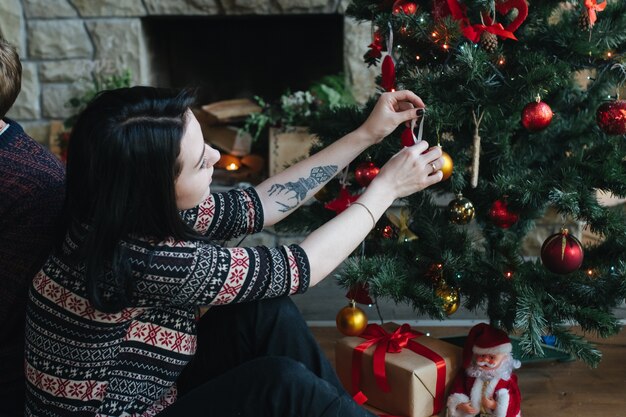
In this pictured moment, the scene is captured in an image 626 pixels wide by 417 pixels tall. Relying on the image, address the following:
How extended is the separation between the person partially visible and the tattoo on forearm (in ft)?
1.35

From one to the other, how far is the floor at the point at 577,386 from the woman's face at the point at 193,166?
2.92 feet

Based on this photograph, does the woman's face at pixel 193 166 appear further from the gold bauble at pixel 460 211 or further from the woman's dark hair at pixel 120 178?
the gold bauble at pixel 460 211

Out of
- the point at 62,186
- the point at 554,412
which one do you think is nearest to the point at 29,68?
the point at 62,186

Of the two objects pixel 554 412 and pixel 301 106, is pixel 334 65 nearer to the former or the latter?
pixel 301 106

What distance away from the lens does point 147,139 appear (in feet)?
3.48

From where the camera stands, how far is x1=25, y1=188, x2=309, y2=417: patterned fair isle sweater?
1086 mm

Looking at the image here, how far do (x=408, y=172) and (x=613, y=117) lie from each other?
428 millimetres

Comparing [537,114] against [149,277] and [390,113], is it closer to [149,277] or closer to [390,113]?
[390,113]

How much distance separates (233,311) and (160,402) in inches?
7.5

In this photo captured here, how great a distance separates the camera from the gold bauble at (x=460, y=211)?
1.50m

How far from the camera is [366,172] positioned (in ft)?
5.15

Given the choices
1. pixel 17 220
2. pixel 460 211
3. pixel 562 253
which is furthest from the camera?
pixel 460 211

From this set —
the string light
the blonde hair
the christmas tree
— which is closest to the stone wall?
the string light

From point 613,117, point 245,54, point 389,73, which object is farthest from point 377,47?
point 245,54
